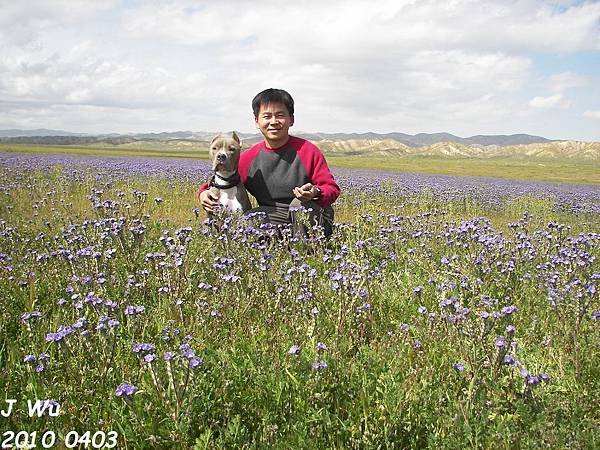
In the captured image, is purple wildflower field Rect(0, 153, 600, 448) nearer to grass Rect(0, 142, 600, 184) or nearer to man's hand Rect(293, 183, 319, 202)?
man's hand Rect(293, 183, 319, 202)

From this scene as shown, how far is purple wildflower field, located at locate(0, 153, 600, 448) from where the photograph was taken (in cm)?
219

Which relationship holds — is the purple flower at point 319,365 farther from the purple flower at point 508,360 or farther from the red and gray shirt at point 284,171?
the red and gray shirt at point 284,171

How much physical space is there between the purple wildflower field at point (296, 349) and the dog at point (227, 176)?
0.51 m

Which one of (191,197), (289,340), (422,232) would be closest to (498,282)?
(422,232)

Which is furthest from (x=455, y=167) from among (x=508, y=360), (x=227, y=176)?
(x=508, y=360)

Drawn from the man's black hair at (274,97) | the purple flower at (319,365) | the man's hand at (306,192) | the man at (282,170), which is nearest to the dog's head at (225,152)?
the man at (282,170)

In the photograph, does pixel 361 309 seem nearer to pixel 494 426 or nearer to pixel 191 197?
pixel 494 426

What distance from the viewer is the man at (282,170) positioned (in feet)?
18.7

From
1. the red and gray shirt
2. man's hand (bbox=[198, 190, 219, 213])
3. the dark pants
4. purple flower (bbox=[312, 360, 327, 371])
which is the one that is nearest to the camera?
purple flower (bbox=[312, 360, 327, 371])

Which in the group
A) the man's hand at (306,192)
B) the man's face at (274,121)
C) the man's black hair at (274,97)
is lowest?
the man's hand at (306,192)

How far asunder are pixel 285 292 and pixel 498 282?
84.6 inches

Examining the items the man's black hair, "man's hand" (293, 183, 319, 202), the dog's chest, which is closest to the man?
the man's black hair

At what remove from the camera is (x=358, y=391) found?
8.27ft

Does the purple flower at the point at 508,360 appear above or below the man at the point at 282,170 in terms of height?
below
